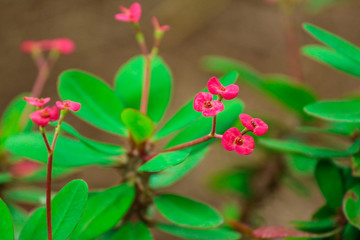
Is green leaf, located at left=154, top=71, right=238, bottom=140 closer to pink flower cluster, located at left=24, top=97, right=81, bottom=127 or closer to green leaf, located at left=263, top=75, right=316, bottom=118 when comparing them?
pink flower cluster, located at left=24, top=97, right=81, bottom=127

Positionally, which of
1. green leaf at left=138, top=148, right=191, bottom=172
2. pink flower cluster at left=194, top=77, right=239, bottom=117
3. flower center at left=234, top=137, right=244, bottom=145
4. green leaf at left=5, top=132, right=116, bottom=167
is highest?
pink flower cluster at left=194, top=77, right=239, bottom=117

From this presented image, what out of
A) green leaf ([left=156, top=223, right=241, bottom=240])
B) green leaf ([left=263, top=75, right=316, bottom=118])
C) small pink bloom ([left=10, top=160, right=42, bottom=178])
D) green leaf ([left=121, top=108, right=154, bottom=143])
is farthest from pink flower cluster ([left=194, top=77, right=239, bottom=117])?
small pink bloom ([left=10, top=160, right=42, bottom=178])

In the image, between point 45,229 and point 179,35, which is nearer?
point 45,229

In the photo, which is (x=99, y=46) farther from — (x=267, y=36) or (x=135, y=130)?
(x=135, y=130)

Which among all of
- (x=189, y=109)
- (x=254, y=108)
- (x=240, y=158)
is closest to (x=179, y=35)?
(x=254, y=108)

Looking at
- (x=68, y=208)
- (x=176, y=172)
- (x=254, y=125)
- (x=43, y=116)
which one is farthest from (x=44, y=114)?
(x=176, y=172)

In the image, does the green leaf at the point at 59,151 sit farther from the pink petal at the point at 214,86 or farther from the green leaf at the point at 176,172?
the pink petal at the point at 214,86
